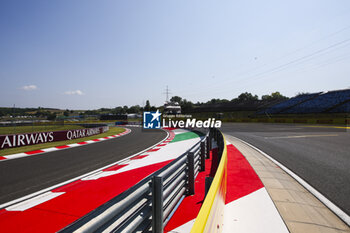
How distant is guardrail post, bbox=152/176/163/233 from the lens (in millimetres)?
2381

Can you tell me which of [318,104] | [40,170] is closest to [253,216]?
[40,170]

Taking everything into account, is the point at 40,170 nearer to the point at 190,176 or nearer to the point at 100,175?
the point at 100,175

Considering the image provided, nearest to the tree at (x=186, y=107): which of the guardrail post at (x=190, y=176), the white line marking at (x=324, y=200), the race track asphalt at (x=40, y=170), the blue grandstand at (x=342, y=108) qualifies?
the blue grandstand at (x=342, y=108)

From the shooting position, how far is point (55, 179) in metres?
5.42

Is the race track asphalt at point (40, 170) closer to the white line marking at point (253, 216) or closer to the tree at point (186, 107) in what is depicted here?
the white line marking at point (253, 216)

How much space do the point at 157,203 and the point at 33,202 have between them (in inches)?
133

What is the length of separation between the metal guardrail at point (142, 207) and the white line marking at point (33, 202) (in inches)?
117

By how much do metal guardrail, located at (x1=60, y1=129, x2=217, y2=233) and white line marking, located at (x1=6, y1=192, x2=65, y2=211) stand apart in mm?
2973

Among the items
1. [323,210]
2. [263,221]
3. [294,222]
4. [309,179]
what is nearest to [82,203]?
[263,221]

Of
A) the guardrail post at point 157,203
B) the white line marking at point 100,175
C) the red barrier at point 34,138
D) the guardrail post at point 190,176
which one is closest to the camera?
the guardrail post at point 157,203

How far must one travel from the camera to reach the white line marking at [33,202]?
149 inches

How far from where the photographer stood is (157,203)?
2414mm

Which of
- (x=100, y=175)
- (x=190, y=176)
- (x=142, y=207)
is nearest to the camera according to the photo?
(x=142, y=207)

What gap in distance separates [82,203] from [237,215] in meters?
3.16
